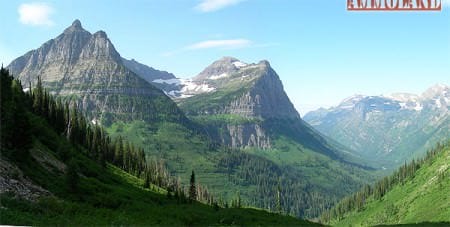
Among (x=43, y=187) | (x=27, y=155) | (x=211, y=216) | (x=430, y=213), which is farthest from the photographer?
(x=430, y=213)

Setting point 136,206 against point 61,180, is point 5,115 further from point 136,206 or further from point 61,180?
point 136,206

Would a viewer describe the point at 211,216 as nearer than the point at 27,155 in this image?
No

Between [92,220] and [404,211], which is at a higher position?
[92,220]

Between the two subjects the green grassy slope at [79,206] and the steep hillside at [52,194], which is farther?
the steep hillside at [52,194]

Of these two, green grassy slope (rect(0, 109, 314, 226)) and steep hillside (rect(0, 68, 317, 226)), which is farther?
steep hillside (rect(0, 68, 317, 226))

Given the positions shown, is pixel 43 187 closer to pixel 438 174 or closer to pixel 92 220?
pixel 92 220

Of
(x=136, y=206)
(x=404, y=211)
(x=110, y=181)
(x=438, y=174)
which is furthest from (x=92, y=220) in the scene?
(x=438, y=174)

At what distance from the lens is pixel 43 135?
103m

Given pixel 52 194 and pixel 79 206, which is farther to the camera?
pixel 52 194

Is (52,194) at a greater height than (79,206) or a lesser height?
greater

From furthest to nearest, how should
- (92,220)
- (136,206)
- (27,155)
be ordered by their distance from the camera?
(136,206)
(27,155)
(92,220)

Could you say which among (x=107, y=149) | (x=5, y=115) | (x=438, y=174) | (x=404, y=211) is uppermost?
(x=5, y=115)

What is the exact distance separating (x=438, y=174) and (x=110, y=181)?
149m

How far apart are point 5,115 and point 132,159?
108126mm
